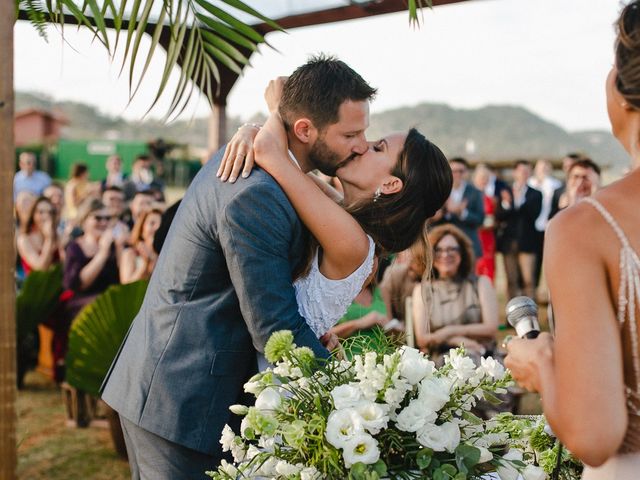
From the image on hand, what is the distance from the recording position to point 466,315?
6051 mm

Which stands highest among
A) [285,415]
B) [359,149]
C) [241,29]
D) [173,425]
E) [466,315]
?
[241,29]

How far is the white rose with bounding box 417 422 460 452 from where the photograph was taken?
1.78 meters

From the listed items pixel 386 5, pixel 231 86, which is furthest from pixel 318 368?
pixel 231 86

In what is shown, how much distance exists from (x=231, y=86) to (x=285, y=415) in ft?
18.6

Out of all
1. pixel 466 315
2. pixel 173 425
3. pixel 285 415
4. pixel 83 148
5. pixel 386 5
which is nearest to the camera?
pixel 285 415

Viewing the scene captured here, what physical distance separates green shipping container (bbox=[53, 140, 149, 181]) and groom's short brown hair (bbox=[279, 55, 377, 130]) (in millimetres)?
38719

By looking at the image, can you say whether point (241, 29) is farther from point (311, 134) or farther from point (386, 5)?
point (386, 5)

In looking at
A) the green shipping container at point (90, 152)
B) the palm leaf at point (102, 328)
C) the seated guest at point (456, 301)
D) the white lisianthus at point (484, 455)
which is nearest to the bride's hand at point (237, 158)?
the white lisianthus at point (484, 455)

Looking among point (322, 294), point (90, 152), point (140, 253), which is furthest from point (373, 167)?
point (90, 152)

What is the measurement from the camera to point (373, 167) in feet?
8.58

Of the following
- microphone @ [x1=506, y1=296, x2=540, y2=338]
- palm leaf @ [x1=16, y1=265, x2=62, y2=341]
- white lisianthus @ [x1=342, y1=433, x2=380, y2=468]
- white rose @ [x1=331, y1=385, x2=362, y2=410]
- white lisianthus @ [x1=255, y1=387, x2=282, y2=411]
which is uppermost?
microphone @ [x1=506, y1=296, x2=540, y2=338]

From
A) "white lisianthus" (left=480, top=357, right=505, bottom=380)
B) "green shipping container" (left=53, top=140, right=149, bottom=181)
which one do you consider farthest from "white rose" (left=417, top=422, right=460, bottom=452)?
"green shipping container" (left=53, top=140, right=149, bottom=181)

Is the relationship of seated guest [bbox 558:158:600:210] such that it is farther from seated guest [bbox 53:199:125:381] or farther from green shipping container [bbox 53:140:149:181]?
green shipping container [bbox 53:140:149:181]

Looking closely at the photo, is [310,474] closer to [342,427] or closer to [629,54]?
[342,427]
